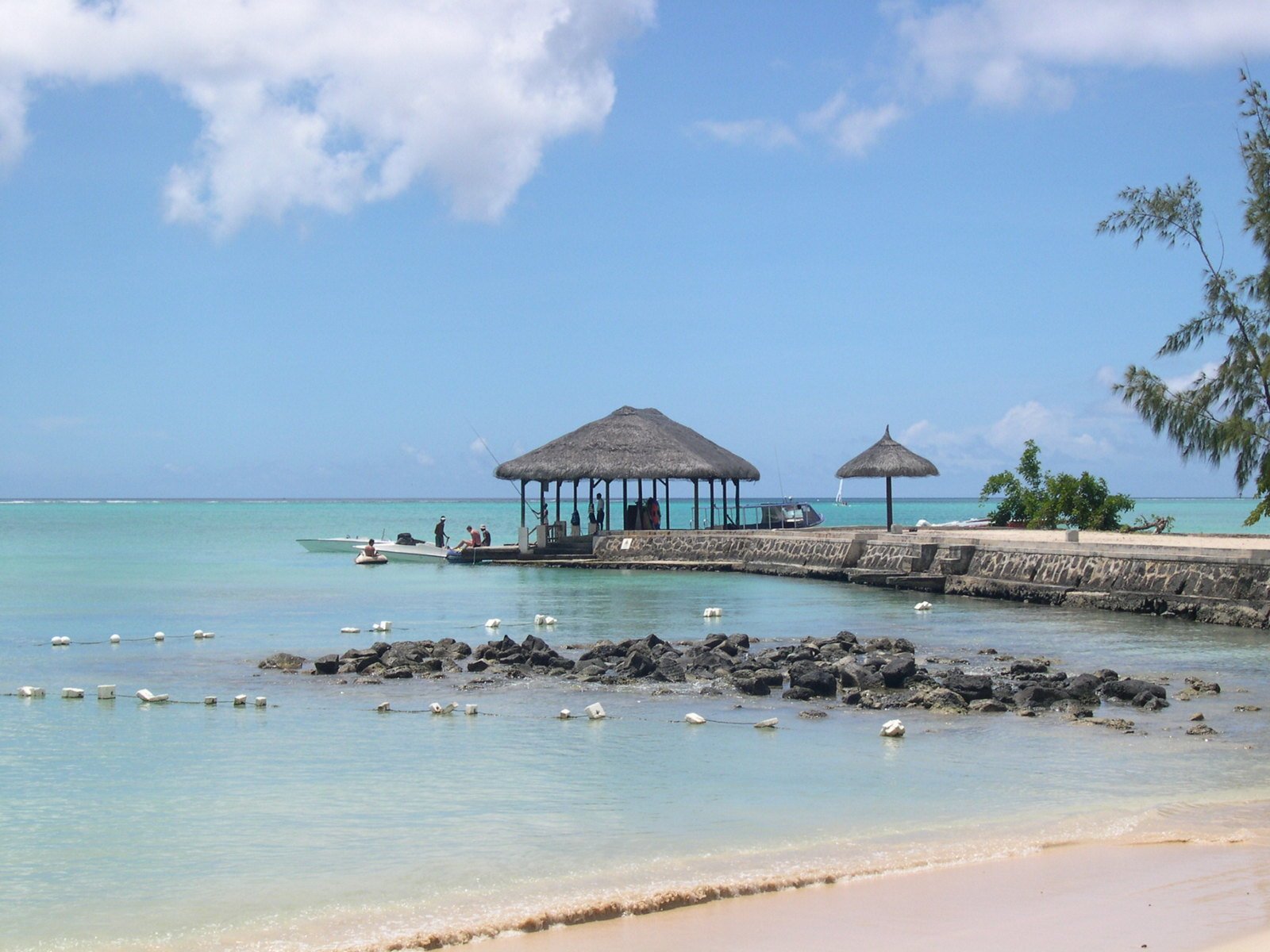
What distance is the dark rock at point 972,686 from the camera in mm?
12133

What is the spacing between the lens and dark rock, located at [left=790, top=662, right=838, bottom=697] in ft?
41.7

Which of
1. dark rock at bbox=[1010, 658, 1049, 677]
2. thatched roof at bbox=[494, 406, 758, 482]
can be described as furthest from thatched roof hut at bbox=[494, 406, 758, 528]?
dark rock at bbox=[1010, 658, 1049, 677]

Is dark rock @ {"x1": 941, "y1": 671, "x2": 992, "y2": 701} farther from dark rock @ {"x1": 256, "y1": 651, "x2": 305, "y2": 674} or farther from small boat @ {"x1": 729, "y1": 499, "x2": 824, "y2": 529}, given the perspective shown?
small boat @ {"x1": 729, "y1": 499, "x2": 824, "y2": 529}

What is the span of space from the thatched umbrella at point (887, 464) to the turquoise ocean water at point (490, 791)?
44.8 ft

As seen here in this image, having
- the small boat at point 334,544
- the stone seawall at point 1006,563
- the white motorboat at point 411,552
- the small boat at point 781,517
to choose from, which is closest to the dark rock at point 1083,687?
the stone seawall at point 1006,563

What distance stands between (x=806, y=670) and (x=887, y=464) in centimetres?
1862

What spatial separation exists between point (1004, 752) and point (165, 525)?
265ft

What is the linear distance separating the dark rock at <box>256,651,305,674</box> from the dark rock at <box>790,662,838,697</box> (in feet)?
19.4

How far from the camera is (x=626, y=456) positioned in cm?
3569

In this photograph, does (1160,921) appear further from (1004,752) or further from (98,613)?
(98,613)

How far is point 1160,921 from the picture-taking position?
19.8 feet

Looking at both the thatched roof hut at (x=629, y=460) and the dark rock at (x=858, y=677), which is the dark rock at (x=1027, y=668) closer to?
the dark rock at (x=858, y=677)

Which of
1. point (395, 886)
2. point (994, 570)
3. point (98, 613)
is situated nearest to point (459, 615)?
point (98, 613)

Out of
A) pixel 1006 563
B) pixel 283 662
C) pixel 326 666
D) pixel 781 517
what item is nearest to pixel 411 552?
pixel 781 517
